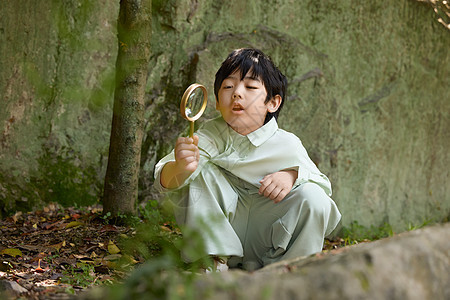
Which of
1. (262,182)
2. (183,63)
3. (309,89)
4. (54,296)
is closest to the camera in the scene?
(54,296)

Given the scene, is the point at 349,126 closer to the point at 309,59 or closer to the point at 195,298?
the point at 309,59

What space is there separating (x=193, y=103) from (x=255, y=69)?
18.2 inches

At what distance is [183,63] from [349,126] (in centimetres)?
148

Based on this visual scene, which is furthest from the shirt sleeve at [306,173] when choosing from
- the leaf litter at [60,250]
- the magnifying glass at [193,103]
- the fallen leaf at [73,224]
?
the fallen leaf at [73,224]

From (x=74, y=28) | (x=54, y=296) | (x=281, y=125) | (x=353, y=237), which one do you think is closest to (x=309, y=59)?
(x=281, y=125)

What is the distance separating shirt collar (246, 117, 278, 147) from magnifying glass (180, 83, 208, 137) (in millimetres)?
321

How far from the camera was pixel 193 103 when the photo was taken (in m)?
2.36

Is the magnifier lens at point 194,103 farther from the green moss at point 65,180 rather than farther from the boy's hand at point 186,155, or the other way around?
the green moss at point 65,180

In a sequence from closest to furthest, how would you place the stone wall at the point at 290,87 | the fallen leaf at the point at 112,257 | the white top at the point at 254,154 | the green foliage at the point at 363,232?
the white top at the point at 254,154
the fallen leaf at the point at 112,257
the stone wall at the point at 290,87
the green foliage at the point at 363,232

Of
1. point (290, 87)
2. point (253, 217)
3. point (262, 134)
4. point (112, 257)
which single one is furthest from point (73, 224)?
point (290, 87)

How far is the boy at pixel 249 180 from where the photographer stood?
2410 millimetres

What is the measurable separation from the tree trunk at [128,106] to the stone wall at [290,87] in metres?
0.24

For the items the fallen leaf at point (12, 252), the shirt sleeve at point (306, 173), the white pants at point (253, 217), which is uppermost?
the shirt sleeve at point (306, 173)

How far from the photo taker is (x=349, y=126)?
14.7 feet
